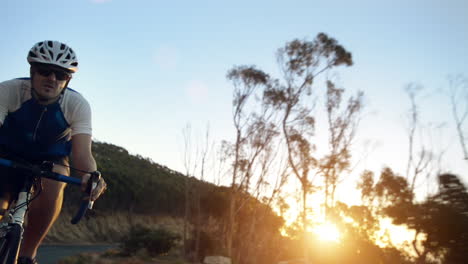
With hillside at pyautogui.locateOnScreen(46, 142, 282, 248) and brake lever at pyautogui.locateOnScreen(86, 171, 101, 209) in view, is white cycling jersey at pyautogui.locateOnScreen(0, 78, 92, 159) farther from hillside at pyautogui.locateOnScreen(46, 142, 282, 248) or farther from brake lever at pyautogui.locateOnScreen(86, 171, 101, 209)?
hillside at pyautogui.locateOnScreen(46, 142, 282, 248)

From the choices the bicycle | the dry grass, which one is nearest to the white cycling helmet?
the bicycle

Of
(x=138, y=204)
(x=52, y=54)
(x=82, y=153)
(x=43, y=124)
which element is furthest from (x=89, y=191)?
(x=138, y=204)

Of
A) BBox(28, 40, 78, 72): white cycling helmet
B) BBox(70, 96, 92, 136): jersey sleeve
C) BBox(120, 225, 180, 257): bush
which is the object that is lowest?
BBox(120, 225, 180, 257): bush

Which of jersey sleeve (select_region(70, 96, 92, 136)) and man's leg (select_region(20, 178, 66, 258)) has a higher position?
jersey sleeve (select_region(70, 96, 92, 136))

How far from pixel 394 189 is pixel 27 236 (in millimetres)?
29831

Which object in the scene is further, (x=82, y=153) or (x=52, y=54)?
(x=82, y=153)

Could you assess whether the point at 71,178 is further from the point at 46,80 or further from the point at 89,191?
the point at 46,80

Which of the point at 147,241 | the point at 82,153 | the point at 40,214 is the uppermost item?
the point at 82,153

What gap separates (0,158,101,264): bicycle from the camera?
2.38 metres

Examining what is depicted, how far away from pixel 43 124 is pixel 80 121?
0.24 metres

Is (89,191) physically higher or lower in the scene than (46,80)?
A: lower

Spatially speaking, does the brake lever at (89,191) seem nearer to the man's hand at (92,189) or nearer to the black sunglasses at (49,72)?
the man's hand at (92,189)

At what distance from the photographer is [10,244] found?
246cm

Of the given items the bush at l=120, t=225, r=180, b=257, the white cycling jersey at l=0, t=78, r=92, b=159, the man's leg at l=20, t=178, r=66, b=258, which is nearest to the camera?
the white cycling jersey at l=0, t=78, r=92, b=159
